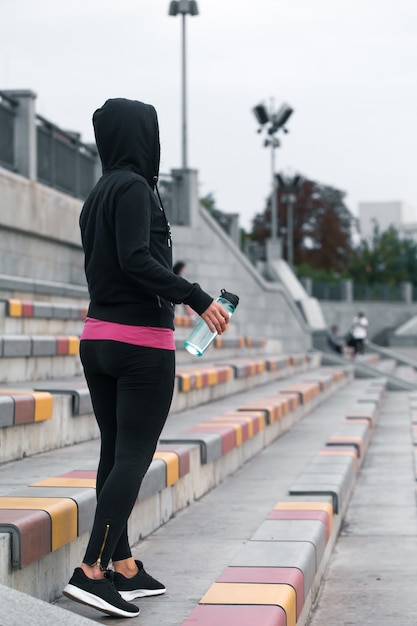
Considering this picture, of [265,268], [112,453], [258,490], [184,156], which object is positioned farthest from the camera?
[265,268]

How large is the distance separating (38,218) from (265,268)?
836 inches

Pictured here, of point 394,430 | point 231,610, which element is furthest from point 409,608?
point 394,430

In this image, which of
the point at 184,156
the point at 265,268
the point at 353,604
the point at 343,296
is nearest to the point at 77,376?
the point at 353,604

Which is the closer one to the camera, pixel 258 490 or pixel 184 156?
pixel 258 490

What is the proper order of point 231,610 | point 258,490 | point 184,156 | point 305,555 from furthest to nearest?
1. point 184,156
2. point 258,490
3. point 305,555
4. point 231,610

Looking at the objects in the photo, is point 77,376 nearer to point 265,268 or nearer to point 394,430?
point 394,430

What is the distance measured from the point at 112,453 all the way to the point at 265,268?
99.9ft

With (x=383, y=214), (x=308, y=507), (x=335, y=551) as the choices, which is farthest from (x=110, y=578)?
(x=383, y=214)

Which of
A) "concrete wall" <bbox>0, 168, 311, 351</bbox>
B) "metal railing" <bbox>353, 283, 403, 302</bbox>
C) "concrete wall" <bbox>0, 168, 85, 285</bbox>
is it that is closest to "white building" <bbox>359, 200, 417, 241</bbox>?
"metal railing" <bbox>353, 283, 403, 302</bbox>

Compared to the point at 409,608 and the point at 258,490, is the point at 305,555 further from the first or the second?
the point at 258,490

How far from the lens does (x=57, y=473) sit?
468cm

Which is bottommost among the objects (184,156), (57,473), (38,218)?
(57,473)

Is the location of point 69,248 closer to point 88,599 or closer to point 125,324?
point 125,324

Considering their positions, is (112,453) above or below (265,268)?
below
